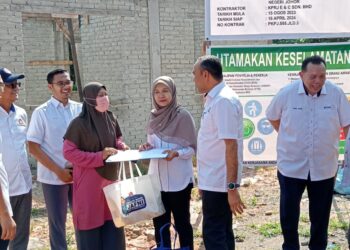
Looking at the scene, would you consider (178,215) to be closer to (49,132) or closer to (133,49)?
(49,132)

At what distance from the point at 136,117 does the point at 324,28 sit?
4.90m

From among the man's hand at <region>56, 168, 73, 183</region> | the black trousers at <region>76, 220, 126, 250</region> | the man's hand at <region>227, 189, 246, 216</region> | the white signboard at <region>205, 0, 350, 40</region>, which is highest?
the white signboard at <region>205, 0, 350, 40</region>

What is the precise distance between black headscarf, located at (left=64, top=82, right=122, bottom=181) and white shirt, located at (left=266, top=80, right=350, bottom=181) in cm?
146

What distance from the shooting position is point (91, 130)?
3320 millimetres

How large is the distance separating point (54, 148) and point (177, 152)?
1.03 m

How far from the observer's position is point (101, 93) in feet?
10.9

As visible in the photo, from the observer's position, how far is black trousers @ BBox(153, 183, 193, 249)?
366 cm

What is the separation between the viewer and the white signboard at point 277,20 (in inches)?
189

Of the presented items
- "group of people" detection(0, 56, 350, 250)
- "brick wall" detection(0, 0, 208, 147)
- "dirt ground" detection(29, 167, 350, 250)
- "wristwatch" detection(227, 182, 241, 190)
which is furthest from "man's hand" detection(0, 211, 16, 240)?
"brick wall" detection(0, 0, 208, 147)

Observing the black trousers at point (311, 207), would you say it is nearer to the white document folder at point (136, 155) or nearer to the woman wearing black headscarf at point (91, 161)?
the white document folder at point (136, 155)

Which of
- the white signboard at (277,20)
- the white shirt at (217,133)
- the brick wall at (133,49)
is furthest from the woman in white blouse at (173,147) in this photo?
the brick wall at (133,49)

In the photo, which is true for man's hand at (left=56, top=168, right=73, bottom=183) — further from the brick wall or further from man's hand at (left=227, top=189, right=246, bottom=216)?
the brick wall

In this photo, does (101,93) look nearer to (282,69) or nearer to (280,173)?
(280,173)

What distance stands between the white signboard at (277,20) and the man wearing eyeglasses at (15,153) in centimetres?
216
